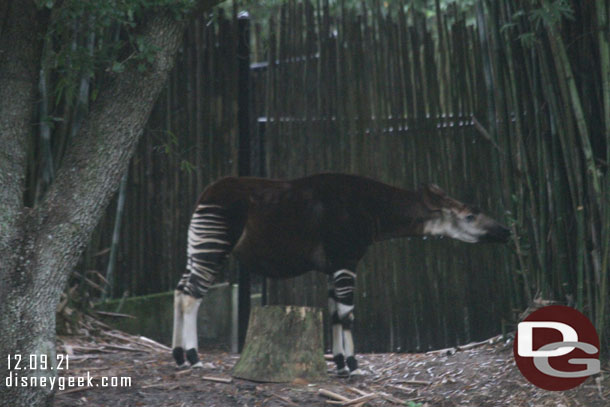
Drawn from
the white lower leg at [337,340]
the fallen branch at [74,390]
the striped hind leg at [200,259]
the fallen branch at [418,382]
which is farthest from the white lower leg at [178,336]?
the fallen branch at [418,382]

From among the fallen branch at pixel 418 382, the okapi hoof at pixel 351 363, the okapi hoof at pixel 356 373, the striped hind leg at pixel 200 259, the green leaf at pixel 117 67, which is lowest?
the fallen branch at pixel 418 382

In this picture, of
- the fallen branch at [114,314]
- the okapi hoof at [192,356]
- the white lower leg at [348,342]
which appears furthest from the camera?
the fallen branch at [114,314]

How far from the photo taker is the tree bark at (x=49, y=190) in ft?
11.3

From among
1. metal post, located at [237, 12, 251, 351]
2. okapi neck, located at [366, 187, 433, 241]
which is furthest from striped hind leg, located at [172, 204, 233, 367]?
metal post, located at [237, 12, 251, 351]

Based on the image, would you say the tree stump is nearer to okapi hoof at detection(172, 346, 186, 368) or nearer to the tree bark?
okapi hoof at detection(172, 346, 186, 368)

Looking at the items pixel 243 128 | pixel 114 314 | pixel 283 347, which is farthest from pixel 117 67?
pixel 114 314

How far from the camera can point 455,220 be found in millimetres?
4617

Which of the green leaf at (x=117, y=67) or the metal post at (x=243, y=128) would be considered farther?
the metal post at (x=243, y=128)

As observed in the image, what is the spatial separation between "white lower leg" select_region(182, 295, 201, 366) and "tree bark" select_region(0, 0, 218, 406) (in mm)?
1110

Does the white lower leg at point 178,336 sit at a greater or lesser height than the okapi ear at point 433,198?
lesser

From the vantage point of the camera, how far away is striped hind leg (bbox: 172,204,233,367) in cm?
462

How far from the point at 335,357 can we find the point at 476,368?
31.0 inches

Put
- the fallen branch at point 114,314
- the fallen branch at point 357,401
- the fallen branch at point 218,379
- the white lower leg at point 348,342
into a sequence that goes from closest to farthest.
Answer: the fallen branch at point 357,401 < the fallen branch at point 218,379 < the white lower leg at point 348,342 < the fallen branch at point 114,314

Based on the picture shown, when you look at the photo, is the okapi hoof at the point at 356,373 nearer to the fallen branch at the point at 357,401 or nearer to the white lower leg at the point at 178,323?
the fallen branch at the point at 357,401
